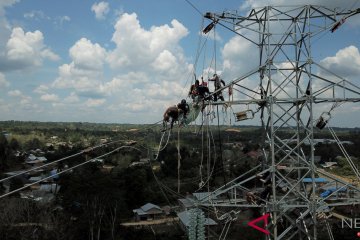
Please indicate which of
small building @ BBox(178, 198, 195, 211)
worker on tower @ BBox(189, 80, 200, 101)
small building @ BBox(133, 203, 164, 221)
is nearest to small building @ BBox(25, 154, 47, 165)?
small building @ BBox(133, 203, 164, 221)

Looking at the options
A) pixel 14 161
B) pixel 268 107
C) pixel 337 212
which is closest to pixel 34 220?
pixel 268 107

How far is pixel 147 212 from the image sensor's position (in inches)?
1369

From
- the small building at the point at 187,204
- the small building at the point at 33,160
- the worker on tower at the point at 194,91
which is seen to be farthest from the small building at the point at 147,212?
the small building at the point at 33,160

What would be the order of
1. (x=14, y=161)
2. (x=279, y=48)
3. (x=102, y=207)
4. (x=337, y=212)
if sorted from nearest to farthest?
1. (x=279, y=48)
2. (x=102, y=207)
3. (x=337, y=212)
4. (x=14, y=161)

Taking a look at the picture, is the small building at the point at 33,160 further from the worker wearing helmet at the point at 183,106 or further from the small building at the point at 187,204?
the worker wearing helmet at the point at 183,106

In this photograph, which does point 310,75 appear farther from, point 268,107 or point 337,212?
point 337,212

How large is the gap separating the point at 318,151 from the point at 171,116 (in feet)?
210

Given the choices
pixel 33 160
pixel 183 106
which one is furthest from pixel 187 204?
pixel 33 160

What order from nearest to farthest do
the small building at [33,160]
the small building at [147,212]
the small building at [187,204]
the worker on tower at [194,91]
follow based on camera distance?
1. the small building at [187,204]
2. the worker on tower at [194,91]
3. the small building at [147,212]
4. the small building at [33,160]

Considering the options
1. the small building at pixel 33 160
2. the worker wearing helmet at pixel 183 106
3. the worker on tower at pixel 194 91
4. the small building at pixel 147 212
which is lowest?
the small building at pixel 147 212

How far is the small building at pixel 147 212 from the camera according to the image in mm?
34656

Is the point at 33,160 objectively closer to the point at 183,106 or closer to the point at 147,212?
the point at 147,212

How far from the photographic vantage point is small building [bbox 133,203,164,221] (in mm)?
34656

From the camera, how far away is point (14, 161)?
2458 inches
